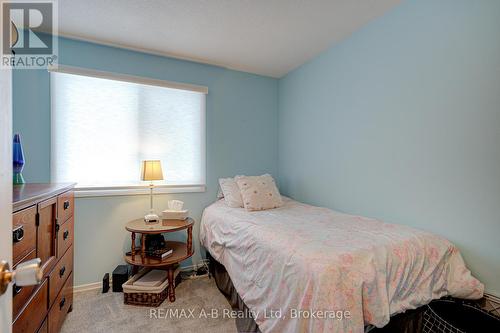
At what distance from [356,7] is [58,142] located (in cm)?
283

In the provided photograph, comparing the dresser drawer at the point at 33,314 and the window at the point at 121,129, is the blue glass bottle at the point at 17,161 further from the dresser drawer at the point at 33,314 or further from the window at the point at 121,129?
the dresser drawer at the point at 33,314

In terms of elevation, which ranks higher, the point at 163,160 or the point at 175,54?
the point at 175,54

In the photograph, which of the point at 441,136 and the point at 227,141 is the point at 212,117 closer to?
the point at 227,141

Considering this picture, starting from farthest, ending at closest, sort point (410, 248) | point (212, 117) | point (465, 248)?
point (212, 117) < point (465, 248) < point (410, 248)

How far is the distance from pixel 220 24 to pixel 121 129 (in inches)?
56.0

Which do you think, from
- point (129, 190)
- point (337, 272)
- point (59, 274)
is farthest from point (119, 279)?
point (337, 272)

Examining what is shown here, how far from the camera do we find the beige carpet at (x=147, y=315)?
1740 millimetres

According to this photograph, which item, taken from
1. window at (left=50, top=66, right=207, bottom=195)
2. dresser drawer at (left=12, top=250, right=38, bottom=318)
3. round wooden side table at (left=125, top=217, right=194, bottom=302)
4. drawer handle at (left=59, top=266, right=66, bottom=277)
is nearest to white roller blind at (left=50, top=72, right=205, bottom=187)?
window at (left=50, top=66, right=207, bottom=195)

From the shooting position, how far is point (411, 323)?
139cm

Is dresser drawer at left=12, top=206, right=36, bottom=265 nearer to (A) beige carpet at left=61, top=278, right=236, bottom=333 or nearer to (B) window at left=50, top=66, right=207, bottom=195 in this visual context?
(A) beige carpet at left=61, top=278, right=236, bottom=333

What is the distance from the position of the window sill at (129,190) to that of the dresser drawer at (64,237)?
484mm

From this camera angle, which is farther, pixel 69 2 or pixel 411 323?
pixel 69 2

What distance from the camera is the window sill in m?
2.28

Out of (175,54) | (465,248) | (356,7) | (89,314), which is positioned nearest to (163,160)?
(175,54)
